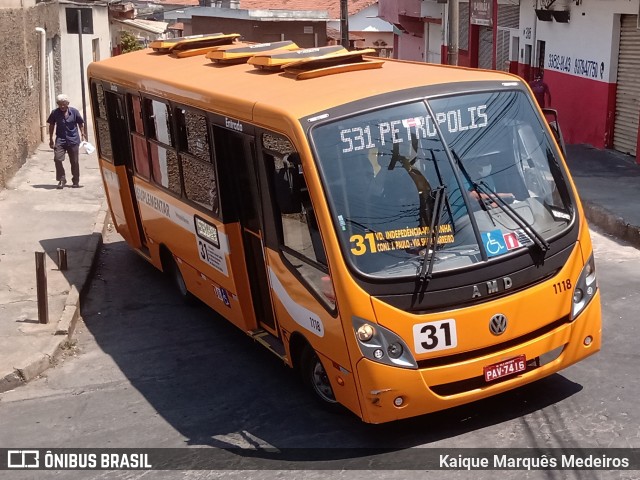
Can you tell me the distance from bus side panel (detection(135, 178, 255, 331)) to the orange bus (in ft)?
1.54

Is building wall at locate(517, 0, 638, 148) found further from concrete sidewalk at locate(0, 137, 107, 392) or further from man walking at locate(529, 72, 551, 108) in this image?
concrete sidewalk at locate(0, 137, 107, 392)

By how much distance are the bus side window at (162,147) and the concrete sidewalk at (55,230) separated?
5.66 feet

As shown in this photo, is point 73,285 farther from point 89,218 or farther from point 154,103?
point 89,218

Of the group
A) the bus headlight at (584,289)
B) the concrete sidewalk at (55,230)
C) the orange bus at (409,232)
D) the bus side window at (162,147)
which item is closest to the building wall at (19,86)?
the concrete sidewalk at (55,230)

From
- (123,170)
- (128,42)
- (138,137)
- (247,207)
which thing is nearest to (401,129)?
(247,207)

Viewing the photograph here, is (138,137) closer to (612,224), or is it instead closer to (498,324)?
(498,324)

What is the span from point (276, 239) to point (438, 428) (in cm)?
186

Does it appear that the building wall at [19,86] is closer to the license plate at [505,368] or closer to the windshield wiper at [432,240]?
the windshield wiper at [432,240]

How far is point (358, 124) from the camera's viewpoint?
21.9ft

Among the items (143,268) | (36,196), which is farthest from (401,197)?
(36,196)

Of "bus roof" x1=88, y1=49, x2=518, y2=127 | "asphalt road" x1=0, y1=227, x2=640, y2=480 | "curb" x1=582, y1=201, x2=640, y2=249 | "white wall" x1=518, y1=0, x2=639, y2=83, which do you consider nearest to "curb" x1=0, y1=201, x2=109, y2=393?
"asphalt road" x1=0, y1=227, x2=640, y2=480

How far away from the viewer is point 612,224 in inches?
508

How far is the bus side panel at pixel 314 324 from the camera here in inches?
256

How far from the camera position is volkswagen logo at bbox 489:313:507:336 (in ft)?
21.3
